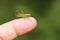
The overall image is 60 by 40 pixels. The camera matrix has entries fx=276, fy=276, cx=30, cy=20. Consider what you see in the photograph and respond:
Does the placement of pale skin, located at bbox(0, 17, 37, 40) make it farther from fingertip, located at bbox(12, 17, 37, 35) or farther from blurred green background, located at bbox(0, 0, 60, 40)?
blurred green background, located at bbox(0, 0, 60, 40)

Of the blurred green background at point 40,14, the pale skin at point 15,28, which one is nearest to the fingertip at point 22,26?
the pale skin at point 15,28

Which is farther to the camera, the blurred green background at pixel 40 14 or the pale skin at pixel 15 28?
the blurred green background at pixel 40 14

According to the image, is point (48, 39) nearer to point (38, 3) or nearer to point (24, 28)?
point (38, 3)

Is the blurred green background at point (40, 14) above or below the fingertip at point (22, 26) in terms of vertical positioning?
above

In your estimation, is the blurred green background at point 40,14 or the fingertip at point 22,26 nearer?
the fingertip at point 22,26

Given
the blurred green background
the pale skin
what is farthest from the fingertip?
the blurred green background

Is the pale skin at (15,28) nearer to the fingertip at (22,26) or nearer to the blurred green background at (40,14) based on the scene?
the fingertip at (22,26)

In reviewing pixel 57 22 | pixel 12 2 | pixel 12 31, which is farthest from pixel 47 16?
pixel 12 31

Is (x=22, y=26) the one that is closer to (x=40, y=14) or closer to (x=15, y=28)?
(x=15, y=28)
